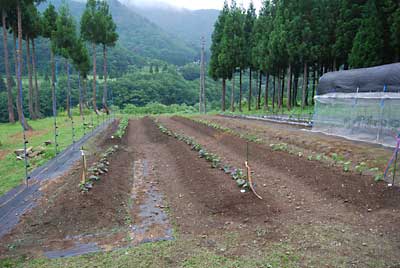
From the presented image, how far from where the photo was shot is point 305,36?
69.8 ft

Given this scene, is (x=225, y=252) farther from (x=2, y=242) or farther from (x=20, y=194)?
(x=20, y=194)

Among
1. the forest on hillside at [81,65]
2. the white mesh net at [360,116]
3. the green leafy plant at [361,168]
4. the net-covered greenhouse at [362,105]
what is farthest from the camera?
the forest on hillside at [81,65]

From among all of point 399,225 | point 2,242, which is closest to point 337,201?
point 399,225

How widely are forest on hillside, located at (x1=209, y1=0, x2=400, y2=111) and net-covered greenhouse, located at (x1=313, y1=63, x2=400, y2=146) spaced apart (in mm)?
7071

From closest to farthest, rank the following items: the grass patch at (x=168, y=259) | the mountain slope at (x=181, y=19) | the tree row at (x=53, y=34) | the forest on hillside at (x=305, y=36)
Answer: the grass patch at (x=168, y=259), the forest on hillside at (x=305, y=36), the tree row at (x=53, y=34), the mountain slope at (x=181, y=19)

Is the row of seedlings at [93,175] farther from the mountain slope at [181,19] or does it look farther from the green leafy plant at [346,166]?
the mountain slope at [181,19]

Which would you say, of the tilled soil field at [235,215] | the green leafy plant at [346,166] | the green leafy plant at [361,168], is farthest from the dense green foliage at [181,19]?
the tilled soil field at [235,215]

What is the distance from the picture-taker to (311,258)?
327cm

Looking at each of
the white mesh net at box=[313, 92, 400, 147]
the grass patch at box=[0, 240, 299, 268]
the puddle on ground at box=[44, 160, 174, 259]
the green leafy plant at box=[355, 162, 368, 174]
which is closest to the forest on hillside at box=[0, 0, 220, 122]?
the puddle on ground at box=[44, 160, 174, 259]

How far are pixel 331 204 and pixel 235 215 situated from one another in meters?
1.69

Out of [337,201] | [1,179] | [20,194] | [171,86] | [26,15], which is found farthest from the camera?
[171,86]

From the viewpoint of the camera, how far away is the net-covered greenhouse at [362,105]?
8320 millimetres

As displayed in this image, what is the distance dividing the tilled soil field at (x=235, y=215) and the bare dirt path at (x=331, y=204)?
13 millimetres

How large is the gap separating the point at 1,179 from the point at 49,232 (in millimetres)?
3677
